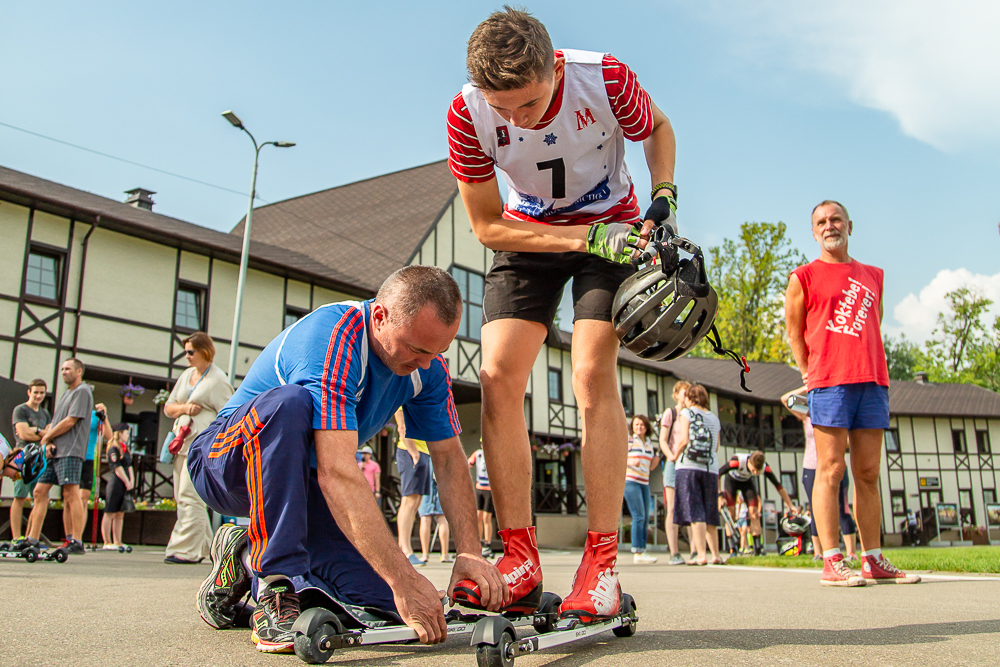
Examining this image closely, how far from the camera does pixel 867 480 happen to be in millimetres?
4523

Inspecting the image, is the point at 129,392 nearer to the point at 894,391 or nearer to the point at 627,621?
the point at 627,621

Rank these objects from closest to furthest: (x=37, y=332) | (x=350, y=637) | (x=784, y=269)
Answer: (x=350, y=637) → (x=37, y=332) → (x=784, y=269)

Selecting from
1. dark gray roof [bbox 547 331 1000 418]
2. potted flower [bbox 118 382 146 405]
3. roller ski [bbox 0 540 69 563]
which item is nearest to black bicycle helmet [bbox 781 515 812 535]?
roller ski [bbox 0 540 69 563]

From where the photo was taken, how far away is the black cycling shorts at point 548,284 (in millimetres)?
2760

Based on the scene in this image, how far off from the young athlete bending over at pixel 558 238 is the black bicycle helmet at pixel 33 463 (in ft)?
20.6

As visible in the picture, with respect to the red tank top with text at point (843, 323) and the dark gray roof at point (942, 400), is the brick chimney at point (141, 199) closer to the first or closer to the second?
the red tank top with text at point (843, 323)

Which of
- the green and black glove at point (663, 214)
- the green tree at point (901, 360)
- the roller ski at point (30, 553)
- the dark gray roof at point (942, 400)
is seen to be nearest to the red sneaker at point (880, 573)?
the green and black glove at point (663, 214)

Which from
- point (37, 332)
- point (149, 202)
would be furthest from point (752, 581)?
point (149, 202)

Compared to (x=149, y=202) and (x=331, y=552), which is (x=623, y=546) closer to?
(x=149, y=202)

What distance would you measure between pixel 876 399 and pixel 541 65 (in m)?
3.18

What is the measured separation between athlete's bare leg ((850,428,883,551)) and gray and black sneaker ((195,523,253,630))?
3.46 meters

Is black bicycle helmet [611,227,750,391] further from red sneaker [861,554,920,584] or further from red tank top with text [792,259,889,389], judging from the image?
red sneaker [861,554,920,584]

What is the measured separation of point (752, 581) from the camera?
15.9ft

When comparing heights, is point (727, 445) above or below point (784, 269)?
below
